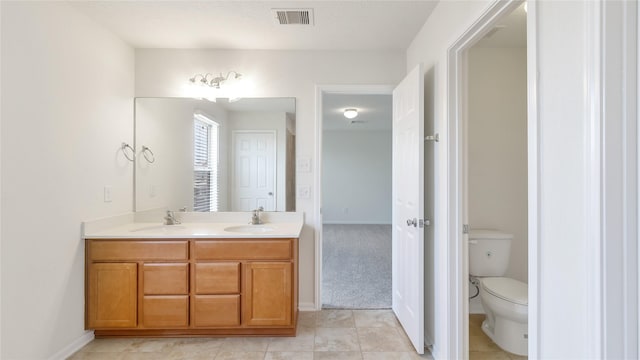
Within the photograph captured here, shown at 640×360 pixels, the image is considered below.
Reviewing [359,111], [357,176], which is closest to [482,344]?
[359,111]

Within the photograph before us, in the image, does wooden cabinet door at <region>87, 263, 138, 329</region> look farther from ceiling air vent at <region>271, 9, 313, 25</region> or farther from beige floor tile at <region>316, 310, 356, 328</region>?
ceiling air vent at <region>271, 9, 313, 25</region>

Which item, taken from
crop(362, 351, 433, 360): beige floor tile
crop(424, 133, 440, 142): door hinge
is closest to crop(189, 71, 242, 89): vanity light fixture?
crop(424, 133, 440, 142): door hinge

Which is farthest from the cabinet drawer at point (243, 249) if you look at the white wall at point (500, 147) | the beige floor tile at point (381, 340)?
the white wall at point (500, 147)

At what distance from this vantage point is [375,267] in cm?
400

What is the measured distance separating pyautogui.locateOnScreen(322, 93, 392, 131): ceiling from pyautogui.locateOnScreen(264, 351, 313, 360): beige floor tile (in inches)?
104

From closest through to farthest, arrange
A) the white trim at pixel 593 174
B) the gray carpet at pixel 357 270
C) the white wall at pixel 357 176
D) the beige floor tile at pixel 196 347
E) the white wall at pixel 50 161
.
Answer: the white trim at pixel 593 174 < the white wall at pixel 50 161 < the beige floor tile at pixel 196 347 < the gray carpet at pixel 357 270 < the white wall at pixel 357 176

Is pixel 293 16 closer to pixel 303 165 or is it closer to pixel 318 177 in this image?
pixel 303 165

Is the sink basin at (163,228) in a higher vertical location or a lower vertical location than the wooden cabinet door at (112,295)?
higher

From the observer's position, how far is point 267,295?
2184mm

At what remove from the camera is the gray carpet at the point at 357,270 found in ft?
9.55

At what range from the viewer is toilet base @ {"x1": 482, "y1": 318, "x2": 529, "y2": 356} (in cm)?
203

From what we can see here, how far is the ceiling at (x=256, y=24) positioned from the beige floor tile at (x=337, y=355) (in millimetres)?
2359

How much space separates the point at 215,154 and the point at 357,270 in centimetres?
230

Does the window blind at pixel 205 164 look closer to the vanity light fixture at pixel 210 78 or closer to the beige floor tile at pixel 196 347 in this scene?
the vanity light fixture at pixel 210 78
